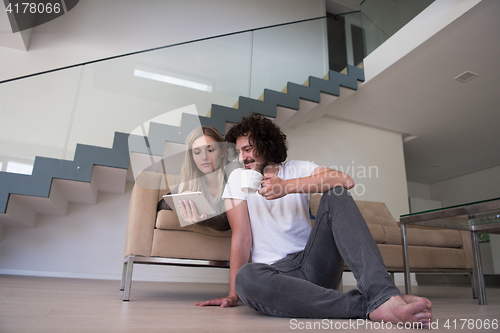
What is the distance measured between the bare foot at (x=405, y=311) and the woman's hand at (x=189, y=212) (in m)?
0.85

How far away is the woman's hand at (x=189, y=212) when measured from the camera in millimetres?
1415

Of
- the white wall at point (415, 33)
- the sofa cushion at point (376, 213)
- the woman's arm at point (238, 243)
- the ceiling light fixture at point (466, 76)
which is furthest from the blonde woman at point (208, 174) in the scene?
the ceiling light fixture at point (466, 76)

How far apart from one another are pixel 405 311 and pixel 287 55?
11.1 ft

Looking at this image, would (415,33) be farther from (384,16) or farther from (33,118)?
(33,118)

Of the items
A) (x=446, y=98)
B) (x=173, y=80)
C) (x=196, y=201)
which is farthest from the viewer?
(x=446, y=98)

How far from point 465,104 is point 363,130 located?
1.38 meters

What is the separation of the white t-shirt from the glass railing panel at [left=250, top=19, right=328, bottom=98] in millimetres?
2251

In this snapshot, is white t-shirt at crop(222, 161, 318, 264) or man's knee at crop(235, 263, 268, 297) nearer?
man's knee at crop(235, 263, 268, 297)

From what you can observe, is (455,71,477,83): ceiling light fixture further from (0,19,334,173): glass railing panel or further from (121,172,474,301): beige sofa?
(121,172,474,301): beige sofa

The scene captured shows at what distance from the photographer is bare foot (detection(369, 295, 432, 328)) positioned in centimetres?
78

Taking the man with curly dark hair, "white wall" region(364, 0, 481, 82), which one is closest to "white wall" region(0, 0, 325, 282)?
"white wall" region(364, 0, 481, 82)

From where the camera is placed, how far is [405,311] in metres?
0.78

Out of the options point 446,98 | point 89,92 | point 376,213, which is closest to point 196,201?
point 89,92

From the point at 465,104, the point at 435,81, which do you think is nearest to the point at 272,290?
the point at 435,81
